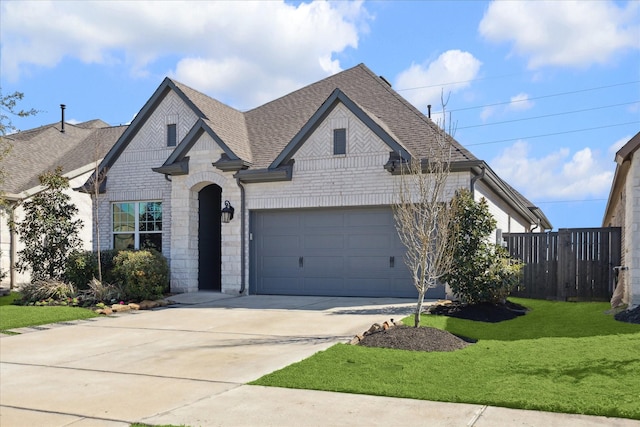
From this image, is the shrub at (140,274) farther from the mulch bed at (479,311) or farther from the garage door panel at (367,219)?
the mulch bed at (479,311)

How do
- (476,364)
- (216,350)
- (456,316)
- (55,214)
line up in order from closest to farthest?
(476,364), (216,350), (456,316), (55,214)

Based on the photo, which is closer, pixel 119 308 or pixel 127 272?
pixel 119 308

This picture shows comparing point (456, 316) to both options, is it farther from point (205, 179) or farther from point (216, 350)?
point (205, 179)

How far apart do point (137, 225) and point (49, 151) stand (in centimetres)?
1048

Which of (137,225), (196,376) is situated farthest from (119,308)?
(196,376)

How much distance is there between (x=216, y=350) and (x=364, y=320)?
135 inches

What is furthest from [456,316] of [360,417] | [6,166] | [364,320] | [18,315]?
[6,166]

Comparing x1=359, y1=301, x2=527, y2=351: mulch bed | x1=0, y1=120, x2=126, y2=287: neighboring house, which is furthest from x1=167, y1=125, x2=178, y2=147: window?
x1=359, y1=301, x2=527, y2=351: mulch bed

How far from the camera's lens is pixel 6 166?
23.1 metres

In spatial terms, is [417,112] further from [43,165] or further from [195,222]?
[43,165]

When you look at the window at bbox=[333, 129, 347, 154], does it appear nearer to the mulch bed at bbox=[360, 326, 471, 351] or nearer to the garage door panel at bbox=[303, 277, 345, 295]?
the garage door panel at bbox=[303, 277, 345, 295]

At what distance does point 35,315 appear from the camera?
42.2 ft

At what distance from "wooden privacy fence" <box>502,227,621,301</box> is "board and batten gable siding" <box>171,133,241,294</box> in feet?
26.5

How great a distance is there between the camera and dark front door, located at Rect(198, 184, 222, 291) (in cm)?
1841
